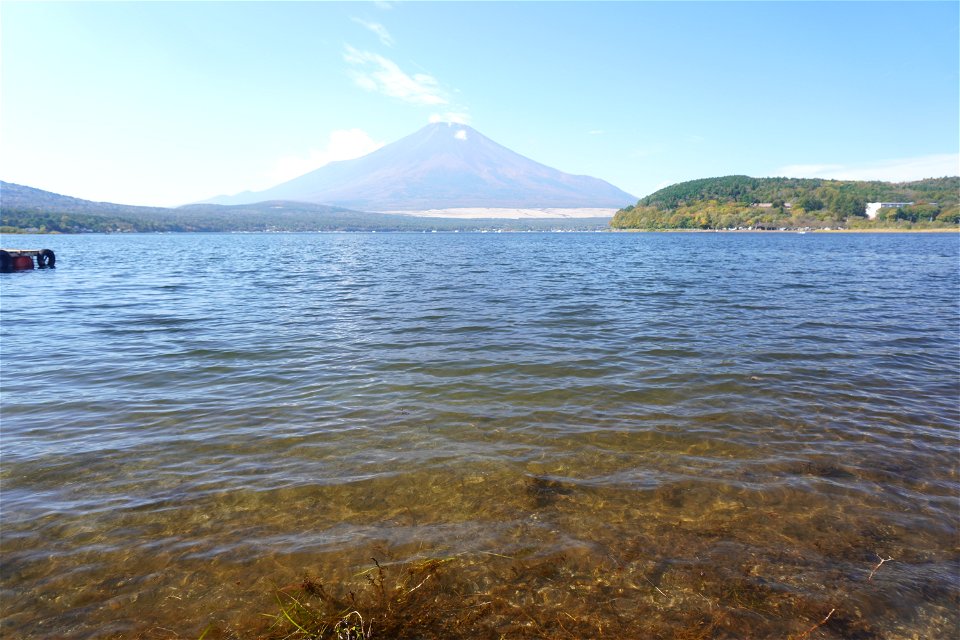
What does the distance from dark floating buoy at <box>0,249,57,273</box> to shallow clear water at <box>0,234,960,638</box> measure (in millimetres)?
37136

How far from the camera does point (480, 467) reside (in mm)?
6953

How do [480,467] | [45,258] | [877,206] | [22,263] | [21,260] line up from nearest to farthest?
[480,467], [21,260], [22,263], [45,258], [877,206]

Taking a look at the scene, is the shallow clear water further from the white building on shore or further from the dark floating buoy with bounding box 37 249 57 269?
the white building on shore

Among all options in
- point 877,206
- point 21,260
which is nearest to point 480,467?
point 21,260

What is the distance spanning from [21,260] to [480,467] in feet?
181

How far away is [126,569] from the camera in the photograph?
4.86 metres

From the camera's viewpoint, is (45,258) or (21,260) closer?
(21,260)

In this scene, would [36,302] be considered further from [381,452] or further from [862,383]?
[862,383]

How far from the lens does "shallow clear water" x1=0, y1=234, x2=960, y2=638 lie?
4.67 m

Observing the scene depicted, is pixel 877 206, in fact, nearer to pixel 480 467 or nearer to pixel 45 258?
pixel 480 467

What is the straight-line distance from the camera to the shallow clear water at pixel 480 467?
4.67 m

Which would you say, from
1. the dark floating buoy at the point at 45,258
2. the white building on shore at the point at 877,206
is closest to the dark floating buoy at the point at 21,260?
the dark floating buoy at the point at 45,258

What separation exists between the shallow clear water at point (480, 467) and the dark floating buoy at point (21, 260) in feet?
122

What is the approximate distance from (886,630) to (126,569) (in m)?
7.27
